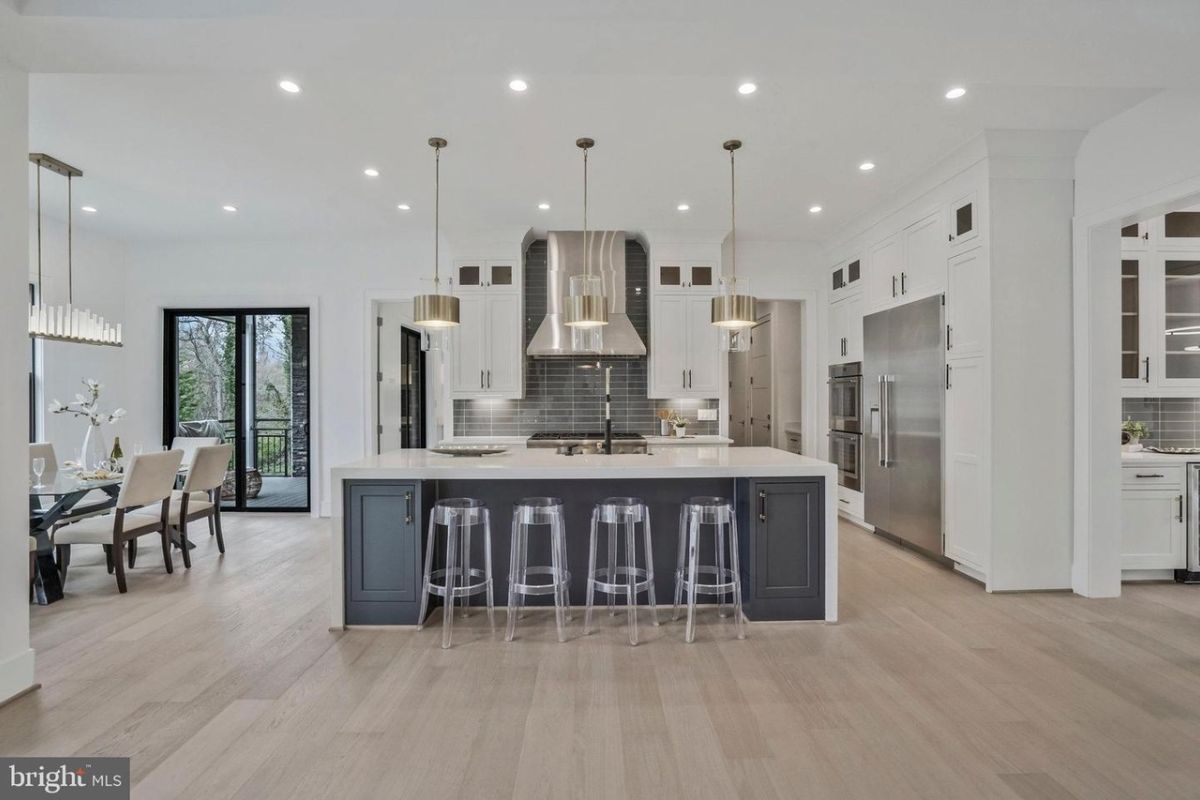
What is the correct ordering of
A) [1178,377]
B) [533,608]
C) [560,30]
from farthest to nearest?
1. [1178,377]
2. [533,608]
3. [560,30]

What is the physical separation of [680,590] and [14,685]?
9.76 ft

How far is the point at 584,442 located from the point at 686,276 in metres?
1.99

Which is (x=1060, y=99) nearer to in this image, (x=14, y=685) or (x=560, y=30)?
(x=560, y=30)

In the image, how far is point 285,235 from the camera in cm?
609

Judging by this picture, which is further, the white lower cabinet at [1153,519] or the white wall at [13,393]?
the white lower cabinet at [1153,519]

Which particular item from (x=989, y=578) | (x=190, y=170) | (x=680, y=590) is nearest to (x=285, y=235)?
(x=190, y=170)

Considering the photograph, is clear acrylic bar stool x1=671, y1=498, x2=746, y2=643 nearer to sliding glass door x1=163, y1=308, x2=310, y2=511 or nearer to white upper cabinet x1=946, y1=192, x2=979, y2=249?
white upper cabinet x1=946, y1=192, x2=979, y2=249

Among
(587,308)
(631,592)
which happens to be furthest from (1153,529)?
(587,308)

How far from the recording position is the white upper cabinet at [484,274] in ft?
19.1

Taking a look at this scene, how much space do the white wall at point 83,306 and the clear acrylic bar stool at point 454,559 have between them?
445 cm

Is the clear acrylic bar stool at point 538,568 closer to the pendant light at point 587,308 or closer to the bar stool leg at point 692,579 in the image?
the bar stool leg at point 692,579

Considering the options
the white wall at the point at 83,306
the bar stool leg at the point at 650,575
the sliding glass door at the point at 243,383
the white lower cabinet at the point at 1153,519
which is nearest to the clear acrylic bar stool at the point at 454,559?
the bar stool leg at the point at 650,575

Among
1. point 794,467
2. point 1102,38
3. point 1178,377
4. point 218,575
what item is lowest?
point 218,575

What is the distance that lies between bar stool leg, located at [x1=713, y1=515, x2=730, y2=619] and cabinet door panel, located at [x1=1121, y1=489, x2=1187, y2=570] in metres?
2.79
